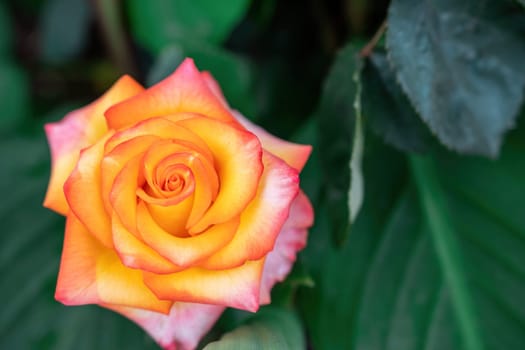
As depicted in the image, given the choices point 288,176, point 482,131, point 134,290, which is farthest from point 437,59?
point 134,290

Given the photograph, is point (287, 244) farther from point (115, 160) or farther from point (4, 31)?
point (4, 31)

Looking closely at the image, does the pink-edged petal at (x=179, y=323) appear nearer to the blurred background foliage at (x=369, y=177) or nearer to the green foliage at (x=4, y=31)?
the blurred background foliage at (x=369, y=177)

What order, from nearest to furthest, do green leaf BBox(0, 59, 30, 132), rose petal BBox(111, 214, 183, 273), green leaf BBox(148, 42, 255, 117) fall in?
rose petal BBox(111, 214, 183, 273) → green leaf BBox(148, 42, 255, 117) → green leaf BBox(0, 59, 30, 132)

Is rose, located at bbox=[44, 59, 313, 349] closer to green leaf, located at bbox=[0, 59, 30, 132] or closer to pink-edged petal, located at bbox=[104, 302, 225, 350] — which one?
pink-edged petal, located at bbox=[104, 302, 225, 350]

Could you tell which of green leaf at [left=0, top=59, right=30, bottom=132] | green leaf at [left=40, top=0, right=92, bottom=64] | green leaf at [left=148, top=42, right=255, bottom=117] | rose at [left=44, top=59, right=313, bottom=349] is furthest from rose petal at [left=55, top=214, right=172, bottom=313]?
green leaf at [left=40, top=0, right=92, bottom=64]

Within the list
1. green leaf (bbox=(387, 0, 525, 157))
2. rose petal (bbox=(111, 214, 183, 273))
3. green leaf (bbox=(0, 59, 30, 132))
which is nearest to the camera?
rose petal (bbox=(111, 214, 183, 273))

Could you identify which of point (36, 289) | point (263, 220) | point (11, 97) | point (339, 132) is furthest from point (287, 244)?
point (11, 97)
